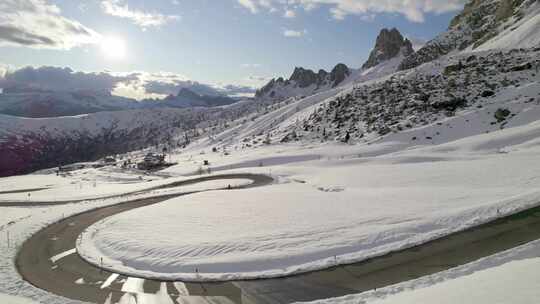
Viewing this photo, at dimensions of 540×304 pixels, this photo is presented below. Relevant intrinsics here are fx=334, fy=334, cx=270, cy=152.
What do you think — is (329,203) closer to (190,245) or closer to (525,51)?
(190,245)

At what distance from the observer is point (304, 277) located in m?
18.6

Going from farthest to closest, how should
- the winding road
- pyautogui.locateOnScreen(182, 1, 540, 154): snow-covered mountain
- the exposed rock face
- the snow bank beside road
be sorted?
the exposed rock face < pyautogui.locateOnScreen(182, 1, 540, 154): snow-covered mountain < the snow bank beside road < the winding road

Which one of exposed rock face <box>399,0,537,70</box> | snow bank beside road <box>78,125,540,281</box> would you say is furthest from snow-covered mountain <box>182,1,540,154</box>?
snow bank beside road <box>78,125,540,281</box>

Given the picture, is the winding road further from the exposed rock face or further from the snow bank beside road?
the exposed rock face

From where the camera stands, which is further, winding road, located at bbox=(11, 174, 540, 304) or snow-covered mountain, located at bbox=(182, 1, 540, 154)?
snow-covered mountain, located at bbox=(182, 1, 540, 154)

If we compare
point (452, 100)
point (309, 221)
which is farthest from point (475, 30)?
point (309, 221)

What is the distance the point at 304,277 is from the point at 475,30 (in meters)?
144

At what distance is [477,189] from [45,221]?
1600 inches

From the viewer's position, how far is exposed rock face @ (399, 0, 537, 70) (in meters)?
110

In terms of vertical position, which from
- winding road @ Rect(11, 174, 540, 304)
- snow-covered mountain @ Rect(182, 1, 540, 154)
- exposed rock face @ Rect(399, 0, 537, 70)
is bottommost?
winding road @ Rect(11, 174, 540, 304)

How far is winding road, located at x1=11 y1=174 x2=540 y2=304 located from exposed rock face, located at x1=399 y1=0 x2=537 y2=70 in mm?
108060

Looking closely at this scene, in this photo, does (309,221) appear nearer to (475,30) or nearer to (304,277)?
(304,277)

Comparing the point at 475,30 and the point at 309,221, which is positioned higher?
the point at 475,30

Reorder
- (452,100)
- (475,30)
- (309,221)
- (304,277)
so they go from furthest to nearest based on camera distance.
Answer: (475,30)
(452,100)
(309,221)
(304,277)
